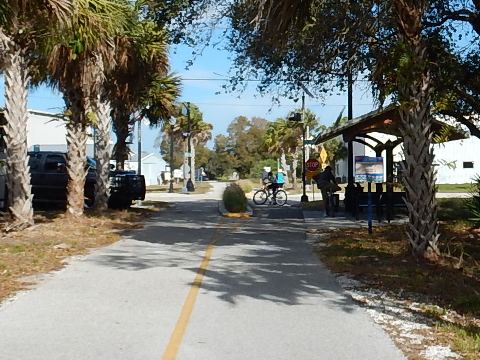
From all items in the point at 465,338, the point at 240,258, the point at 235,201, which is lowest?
the point at 465,338

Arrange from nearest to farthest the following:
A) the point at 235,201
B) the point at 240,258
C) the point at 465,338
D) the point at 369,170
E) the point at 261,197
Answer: the point at 465,338
the point at 240,258
the point at 369,170
the point at 235,201
the point at 261,197

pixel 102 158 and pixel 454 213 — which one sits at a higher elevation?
pixel 102 158

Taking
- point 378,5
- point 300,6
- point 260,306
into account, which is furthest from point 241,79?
point 260,306

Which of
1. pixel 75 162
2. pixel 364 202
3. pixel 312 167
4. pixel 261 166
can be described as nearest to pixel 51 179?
pixel 75 162

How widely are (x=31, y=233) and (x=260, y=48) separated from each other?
686 cm

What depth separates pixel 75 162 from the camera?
18.3 metres

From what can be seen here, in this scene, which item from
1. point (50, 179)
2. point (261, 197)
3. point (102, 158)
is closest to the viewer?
point (102, 158)

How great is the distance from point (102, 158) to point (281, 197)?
11504mm

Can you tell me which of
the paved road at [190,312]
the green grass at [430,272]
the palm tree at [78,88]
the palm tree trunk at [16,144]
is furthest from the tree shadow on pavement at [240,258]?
the palm tree trunk at [16,144]

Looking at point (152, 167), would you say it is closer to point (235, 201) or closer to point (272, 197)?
point (272, 197)

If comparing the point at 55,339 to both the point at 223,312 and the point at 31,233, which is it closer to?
the point at 223,312

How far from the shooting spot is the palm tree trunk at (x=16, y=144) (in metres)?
15.4

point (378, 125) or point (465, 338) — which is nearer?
point (465, 338)

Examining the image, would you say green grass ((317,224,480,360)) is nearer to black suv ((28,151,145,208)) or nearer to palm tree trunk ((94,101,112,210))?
palm tree trunk ((94,101,112,210))
